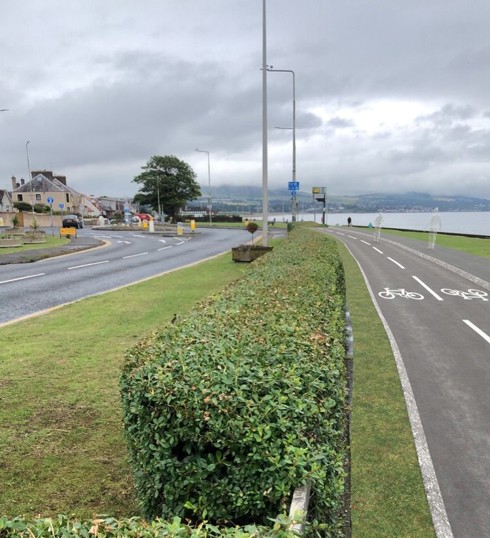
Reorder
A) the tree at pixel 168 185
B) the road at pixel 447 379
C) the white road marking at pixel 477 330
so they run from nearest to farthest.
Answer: the road at pixel 447 379 < the white road marking at pixel 477 330 < the tree at pixel 168 185

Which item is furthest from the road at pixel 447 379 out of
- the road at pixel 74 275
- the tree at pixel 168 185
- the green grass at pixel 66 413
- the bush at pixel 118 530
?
the tree at pixel 168 185

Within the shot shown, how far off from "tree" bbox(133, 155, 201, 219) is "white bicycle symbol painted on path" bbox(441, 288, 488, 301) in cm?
8588

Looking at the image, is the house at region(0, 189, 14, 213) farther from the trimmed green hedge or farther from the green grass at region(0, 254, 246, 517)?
the trimmed green hedge

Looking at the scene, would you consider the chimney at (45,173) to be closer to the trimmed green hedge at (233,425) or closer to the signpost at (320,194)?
the signpost at (320,194)

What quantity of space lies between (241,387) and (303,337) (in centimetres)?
118

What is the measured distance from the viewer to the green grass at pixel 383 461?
3.88 metres

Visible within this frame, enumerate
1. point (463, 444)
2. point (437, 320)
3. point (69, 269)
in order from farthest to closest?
point (69, 269), point (437, 320), point (463, 444)

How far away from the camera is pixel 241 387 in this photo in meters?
2.78

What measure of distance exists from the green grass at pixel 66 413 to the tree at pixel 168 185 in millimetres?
88436

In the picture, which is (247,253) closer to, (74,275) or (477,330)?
(74,275)

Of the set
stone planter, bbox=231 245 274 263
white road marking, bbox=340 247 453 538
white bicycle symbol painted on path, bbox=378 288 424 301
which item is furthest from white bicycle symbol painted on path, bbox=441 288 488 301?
stone planter, bbox=231 245 274 263

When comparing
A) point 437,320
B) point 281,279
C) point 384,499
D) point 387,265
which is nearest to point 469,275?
point 387,265

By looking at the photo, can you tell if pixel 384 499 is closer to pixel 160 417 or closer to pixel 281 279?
pixel 160 417

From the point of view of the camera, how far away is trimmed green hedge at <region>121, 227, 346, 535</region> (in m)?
2.58
